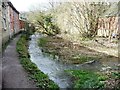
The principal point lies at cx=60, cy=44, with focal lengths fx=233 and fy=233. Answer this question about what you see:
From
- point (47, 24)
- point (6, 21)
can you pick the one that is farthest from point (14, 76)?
point (47, 24)

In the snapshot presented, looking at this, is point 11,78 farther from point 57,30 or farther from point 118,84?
point 57,30

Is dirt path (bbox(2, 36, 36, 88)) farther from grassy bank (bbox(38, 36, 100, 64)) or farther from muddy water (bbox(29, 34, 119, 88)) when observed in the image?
grassy bank (bbox(38, 36, 100, 64))

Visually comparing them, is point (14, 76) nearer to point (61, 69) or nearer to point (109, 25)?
point (61, 69)

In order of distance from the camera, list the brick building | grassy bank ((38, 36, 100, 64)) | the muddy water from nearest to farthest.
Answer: the muddy water, grassy bank ((38, 36, 100, 64)), the brick building

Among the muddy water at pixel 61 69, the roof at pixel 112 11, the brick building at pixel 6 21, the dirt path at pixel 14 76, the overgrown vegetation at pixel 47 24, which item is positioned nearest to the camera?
the dirt path at pixel 14 76

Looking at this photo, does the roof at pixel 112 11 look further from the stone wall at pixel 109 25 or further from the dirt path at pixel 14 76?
the dirt path at pixel 14 76

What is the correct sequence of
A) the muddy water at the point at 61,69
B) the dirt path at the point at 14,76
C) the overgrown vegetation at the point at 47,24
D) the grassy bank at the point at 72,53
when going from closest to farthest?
the dirt path at the point at 14,76 → the muddy water at the point at 61,69 → the grassy bank at the point at 72,53 → the overgrown vegetation at the point at 47,24

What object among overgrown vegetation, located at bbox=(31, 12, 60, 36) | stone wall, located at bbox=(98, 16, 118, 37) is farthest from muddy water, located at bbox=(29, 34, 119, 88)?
overgrown vegetation, located at bbox=(31, 12, 60, 36)

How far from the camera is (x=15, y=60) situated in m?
15.3

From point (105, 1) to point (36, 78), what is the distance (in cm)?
1898

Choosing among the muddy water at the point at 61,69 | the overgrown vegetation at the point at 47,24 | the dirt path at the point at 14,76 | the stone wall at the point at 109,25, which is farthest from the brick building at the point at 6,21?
the overgrown vegetation at the point at 47,24

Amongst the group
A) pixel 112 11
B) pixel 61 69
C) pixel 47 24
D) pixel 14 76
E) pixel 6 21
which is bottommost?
pixel 61 69

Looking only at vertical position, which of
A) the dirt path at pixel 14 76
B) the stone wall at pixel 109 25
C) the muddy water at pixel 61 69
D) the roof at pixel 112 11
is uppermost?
the roof at pixel 112 11

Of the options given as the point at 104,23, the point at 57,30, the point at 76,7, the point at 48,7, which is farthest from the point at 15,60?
the point at 48,7
